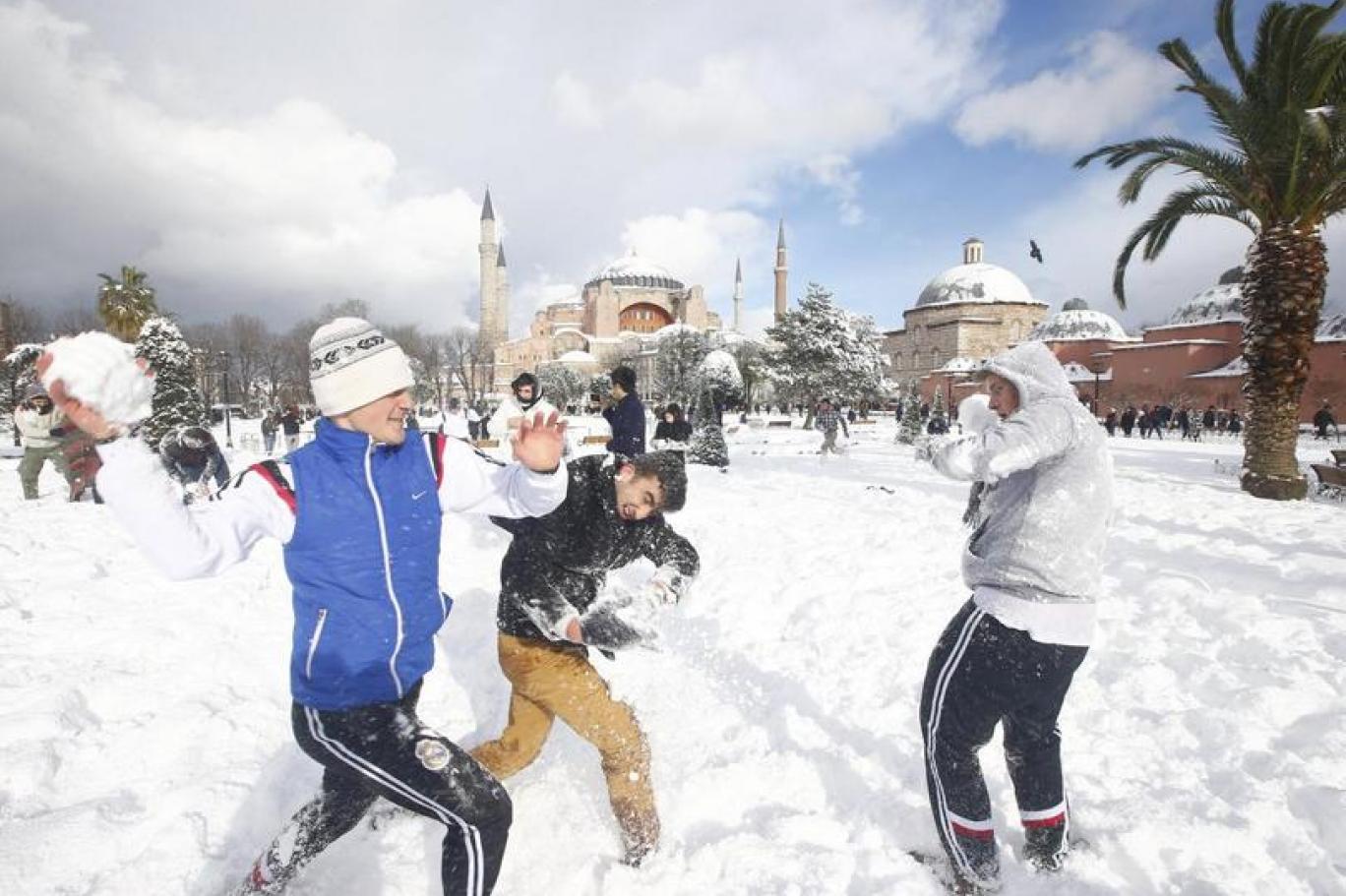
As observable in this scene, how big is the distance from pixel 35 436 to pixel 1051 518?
477 inches

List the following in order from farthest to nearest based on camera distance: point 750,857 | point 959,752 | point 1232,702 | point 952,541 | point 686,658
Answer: point 952,541
point 686,658
point 1232,702
point 750,857
point 959,752

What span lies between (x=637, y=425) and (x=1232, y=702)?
18.8 feet

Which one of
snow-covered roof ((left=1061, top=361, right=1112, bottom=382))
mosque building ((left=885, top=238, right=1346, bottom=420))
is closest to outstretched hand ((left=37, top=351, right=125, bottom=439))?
mosque building ((left=885, top=238, right=1346, bottom=420))

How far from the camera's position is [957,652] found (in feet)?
7.94

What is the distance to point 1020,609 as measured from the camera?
90.0 inches

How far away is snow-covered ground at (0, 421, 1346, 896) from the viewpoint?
2594mm

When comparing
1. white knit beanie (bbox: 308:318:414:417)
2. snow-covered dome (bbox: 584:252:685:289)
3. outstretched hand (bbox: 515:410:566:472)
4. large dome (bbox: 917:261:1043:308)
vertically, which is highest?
snow-covered dome (bbox: 584:252:685:289)

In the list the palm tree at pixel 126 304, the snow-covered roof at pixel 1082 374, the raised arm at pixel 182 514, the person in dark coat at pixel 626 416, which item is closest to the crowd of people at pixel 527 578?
the raised arm at pixel 182 514

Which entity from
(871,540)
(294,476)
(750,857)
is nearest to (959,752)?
(750,857)

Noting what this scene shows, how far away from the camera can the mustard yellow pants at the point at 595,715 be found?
106 inches

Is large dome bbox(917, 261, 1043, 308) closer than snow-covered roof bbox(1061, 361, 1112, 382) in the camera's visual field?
No

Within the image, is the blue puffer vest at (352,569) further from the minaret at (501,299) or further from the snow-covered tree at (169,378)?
the minaret at (501,299)

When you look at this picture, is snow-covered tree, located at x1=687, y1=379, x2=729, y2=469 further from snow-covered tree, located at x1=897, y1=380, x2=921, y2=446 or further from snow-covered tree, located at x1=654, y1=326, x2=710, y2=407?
snow-covered tree, located at x1=654, y1=326, x2=710, y2=407

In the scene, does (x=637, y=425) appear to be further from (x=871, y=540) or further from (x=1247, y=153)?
(x=1247, y=153)
